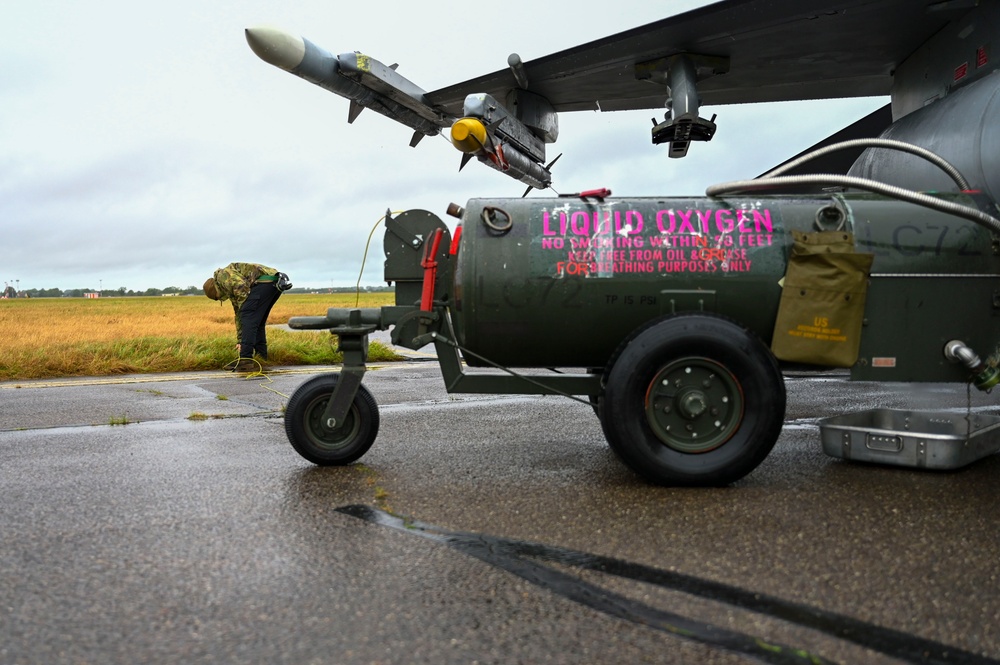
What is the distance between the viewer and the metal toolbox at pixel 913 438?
3977 millimetres

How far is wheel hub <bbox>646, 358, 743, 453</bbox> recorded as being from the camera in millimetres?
3793

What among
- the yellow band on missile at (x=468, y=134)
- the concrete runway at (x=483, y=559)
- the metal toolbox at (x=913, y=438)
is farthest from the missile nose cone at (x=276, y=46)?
the metal toolbox at (x=913, y=438)

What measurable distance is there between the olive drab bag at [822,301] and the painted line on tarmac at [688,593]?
6.25ft

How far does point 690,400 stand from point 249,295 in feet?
27.6

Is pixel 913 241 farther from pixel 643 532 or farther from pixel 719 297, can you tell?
pixel 643 532

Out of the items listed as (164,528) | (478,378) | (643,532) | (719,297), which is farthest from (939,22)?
(164,528)

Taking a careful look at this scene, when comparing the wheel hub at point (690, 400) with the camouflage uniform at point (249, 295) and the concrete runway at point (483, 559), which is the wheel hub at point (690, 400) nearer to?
the concrete runway at point (483, 559)

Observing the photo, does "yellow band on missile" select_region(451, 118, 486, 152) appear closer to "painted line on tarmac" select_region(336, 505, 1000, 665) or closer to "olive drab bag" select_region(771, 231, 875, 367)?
"olive drab bag" select_region(771, 231, 875, 367)

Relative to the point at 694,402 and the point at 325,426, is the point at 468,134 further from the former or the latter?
the point at 694,402

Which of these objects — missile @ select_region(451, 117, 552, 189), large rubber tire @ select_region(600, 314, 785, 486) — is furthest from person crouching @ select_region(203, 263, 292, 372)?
large rubber tire @ select_region(600, 314, 785, 486)

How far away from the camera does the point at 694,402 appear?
148 inches

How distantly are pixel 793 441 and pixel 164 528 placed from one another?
3817 mm

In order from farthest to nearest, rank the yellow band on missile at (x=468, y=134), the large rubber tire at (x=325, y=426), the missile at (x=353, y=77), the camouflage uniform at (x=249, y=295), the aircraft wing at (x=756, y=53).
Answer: the camouflage uniform at (x=249, y=295) → the missile at (x=353, y=77) → the yellow band on missile at (x=468, y=134) → the aircraft wing at (x=756, y=53) → the large rubber tire at (x=325, y=426)

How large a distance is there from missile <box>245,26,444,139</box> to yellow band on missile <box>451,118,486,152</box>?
2711 millimetres
